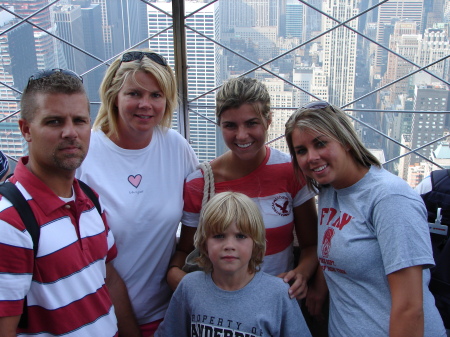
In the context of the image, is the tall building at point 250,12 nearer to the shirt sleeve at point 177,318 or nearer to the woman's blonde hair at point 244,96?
the woman's blonde hair at point 244,96

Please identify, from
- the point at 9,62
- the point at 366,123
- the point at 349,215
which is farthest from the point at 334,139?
the point at 9,62

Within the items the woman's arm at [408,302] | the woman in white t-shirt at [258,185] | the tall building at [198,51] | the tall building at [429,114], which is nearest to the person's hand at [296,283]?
the woman in white t-shirt at [258,185]

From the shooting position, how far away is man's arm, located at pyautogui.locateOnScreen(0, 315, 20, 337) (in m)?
0.73

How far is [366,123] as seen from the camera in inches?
98.3

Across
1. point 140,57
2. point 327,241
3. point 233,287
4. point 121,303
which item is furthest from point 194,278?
point 140,57

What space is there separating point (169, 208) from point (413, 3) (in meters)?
2.14

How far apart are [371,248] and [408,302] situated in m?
0.11

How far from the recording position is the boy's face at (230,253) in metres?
0.96

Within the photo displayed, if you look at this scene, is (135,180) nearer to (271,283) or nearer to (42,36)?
(271,283)

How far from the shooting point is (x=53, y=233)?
802 millimetres

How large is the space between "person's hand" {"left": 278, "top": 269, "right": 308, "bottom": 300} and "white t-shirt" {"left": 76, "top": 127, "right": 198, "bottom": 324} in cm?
30

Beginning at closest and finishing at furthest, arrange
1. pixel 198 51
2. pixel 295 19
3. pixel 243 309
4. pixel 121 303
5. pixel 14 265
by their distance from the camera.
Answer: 1. pixel 14 265
2. pixel 243 309
3. pixel 121 303
4. pixel 198 51
5. pixel 295 19

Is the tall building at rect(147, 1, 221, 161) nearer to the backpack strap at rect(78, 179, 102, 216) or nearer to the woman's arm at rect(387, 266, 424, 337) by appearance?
the backpack strap at rect(78, 179, 102, 216)

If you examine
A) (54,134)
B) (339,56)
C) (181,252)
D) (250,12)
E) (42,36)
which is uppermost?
(250,12)
